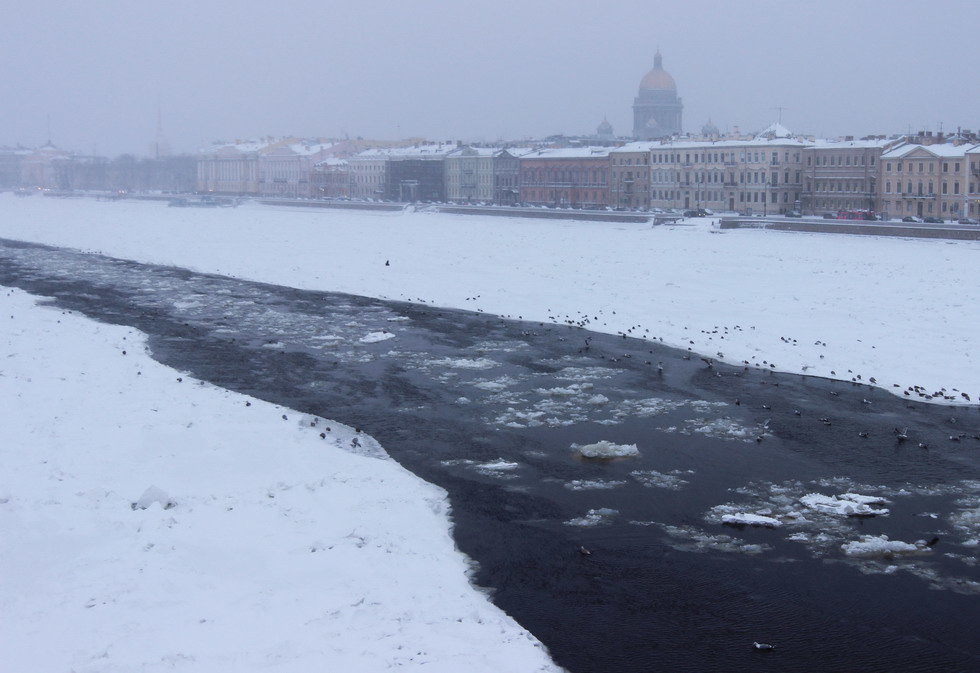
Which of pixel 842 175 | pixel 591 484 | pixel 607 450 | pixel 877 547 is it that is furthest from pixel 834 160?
pixel 877 547

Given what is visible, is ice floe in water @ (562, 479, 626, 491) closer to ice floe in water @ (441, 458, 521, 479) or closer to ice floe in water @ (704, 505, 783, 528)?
ice floe in water @ (441, 458, 521, 479)

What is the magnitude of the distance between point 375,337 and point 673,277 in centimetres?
1784

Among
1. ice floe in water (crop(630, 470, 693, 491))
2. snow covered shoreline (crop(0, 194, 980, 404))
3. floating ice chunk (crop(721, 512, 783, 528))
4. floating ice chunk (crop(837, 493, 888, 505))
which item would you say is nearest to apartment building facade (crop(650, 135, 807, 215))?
snow covered shoreline (crop(0, 194, 980, 404))

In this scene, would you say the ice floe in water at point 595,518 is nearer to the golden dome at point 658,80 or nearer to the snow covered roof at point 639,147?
the snow covered roof at point 639,147

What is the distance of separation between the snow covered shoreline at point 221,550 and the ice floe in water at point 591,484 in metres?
2.20

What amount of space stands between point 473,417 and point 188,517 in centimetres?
761

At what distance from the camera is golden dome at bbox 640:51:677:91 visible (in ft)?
554

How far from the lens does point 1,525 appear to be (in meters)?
13.1

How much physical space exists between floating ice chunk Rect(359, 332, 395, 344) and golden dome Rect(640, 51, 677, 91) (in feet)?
483

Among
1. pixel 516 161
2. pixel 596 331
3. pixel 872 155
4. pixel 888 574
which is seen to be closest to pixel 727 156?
pixel 872 155

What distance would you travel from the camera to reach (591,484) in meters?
16.4

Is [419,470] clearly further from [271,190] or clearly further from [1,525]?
[271,190]

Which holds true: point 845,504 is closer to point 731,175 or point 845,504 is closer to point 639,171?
point 731,175

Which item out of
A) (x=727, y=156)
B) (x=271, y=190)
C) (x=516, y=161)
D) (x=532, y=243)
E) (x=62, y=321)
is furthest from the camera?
(x=271, y=190)
